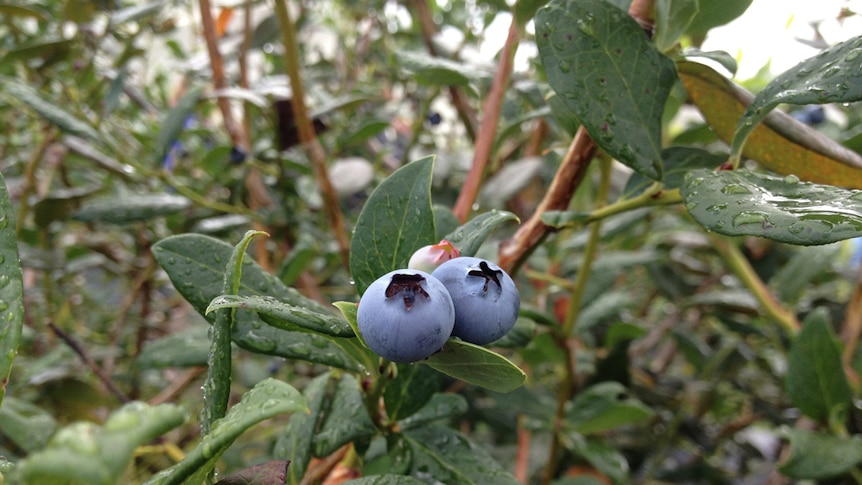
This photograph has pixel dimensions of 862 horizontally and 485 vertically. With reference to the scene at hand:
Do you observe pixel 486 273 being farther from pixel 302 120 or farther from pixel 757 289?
pixel 757 289

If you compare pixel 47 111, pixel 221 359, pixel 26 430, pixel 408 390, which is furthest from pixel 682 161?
pixel 47 111

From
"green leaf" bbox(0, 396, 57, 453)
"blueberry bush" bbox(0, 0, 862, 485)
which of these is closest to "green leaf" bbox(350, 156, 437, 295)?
"blueberry bush" bbox(0, 0, 862, 485)

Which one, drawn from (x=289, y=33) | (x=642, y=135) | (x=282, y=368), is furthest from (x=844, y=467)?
(x=282, y=368)

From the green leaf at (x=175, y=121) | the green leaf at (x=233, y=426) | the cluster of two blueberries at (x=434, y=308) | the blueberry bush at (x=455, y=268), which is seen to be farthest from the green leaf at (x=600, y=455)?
the green leaf at (x=175, y=121)

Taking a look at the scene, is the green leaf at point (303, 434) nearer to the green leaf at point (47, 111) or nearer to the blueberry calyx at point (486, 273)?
the blueberry calyx at point (486, 273)

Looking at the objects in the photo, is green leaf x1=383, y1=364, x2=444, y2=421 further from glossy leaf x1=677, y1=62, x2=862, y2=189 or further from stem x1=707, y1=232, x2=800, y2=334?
stem x1=707, y1=232, x2=800, y2=334

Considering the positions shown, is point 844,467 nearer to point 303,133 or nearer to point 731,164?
point 731,164

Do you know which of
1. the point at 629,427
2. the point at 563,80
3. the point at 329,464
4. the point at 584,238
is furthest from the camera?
the point at 629,427
